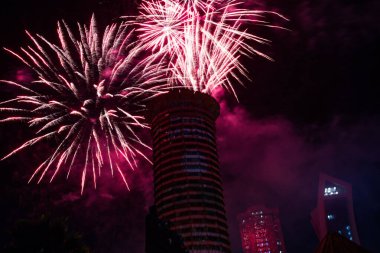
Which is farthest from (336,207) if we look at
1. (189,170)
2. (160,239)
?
(160,239)

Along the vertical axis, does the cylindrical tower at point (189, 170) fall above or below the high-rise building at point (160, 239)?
above

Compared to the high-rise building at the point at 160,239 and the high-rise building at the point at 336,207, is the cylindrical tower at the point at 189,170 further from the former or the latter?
the high-rise building at the point at 160,239

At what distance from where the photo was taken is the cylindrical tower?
450ft

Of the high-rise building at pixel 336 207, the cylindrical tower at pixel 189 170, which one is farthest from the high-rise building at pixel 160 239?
the high-rise building at pixel 336 207

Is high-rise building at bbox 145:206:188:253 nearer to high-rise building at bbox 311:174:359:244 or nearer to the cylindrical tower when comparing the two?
the cylindrical tower

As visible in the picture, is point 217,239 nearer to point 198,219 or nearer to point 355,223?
Answer: point 198,219

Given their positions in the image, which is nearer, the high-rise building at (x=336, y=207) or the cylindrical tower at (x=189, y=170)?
the cylindrical tower at (x=189, y=170)

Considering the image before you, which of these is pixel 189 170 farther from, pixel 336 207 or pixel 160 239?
pixel 160 239

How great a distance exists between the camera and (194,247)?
13225 cm

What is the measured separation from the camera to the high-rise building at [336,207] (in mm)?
171238

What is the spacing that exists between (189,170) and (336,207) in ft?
254

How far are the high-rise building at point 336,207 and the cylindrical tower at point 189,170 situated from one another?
59292 mm

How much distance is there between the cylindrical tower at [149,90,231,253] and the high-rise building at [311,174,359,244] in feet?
195

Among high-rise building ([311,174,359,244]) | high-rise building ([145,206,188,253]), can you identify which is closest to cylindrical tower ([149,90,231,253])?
high-rise building ([311,174,359,244])
